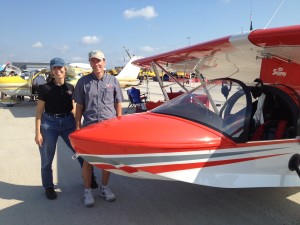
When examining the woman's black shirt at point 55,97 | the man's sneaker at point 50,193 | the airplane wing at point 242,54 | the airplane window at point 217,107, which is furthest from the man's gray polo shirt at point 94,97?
the airplane wing at point 242,54

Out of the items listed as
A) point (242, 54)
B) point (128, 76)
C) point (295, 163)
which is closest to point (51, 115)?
point (295, 163)

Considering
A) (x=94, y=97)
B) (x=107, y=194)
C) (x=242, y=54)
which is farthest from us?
(x=242, y=54)

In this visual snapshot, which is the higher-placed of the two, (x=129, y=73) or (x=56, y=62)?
(x=56, y=62)

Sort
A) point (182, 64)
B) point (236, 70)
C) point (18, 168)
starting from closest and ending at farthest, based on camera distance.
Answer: point (18, 168)
point (236, 70)
point (182, 64)

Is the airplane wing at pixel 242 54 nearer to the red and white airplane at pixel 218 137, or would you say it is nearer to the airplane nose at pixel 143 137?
the red and white airplane at pixel 218 137

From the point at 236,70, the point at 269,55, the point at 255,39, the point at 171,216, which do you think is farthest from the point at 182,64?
the point at 171,216

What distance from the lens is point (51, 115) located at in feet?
11.5

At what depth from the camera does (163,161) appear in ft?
8.05

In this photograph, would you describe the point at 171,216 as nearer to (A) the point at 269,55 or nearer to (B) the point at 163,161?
(B) the point at 163,161

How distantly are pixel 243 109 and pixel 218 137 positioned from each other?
0.55m

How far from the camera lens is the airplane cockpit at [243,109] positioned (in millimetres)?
2900

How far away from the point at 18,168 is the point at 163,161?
3.18 meters

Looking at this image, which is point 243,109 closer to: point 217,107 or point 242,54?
point 217,107

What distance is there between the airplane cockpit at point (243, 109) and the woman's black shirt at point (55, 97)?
113cm
